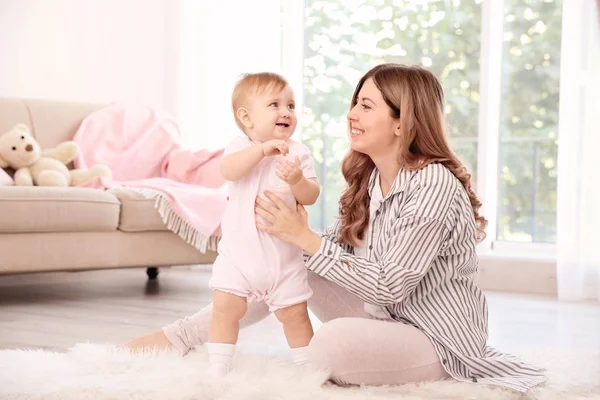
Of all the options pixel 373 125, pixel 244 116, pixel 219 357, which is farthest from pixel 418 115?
pixel 219 357

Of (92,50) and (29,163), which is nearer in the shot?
(29,163)

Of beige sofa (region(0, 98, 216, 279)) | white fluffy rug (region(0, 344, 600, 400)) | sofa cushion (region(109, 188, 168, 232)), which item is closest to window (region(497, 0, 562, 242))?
beige sofa (region(0, 98, 216, 279))

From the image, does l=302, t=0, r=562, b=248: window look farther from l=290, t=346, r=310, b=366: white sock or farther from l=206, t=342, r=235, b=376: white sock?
l=206, t=342, r=235, b=376: white sock

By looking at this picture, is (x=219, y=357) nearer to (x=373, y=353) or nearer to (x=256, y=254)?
(x=256, y=254)

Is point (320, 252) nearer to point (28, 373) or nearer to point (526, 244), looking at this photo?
point (28, 373)

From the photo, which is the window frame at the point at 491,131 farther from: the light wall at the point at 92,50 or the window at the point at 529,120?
the light wall at the point at 92,50

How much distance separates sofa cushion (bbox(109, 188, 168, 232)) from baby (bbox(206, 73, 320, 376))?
161 cm

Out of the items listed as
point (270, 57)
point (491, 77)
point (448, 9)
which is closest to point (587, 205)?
point (491, 77)

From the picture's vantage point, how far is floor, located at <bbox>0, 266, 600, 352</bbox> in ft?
8.15

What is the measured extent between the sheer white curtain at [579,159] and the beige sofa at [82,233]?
1.54 m

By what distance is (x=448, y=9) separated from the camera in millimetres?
4309

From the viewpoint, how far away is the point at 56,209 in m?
3.17

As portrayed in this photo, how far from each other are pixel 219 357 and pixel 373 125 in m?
0.59

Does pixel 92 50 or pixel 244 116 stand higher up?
pixel 92 50
